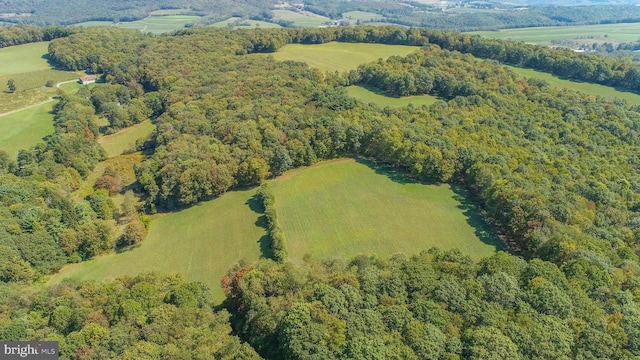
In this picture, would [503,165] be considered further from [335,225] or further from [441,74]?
[441,74]

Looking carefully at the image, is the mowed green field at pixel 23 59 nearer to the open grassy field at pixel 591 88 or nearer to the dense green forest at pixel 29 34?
the dense green forest at pixel 29 34

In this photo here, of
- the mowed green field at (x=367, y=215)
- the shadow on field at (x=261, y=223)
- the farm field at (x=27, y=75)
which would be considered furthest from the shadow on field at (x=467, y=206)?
Result: the farm field at (x=27, y=75)

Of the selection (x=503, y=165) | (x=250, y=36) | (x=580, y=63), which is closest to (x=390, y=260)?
(x=503, y=165)

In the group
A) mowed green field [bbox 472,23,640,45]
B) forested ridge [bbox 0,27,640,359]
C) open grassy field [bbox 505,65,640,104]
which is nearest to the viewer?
forested ridge [bbox 0,27,640,359]

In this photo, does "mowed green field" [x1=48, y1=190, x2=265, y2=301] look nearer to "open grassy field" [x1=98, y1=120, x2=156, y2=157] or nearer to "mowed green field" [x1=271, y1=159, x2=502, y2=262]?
"mowed green field" [x1=271, y1=159, x2=502, y2=262]

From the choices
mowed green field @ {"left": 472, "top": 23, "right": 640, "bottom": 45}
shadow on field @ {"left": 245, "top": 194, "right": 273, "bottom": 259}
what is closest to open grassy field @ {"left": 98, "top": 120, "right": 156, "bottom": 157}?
shadow on field @ {"left": 245, "top": 194, "right": 273, "bottom": 259}
